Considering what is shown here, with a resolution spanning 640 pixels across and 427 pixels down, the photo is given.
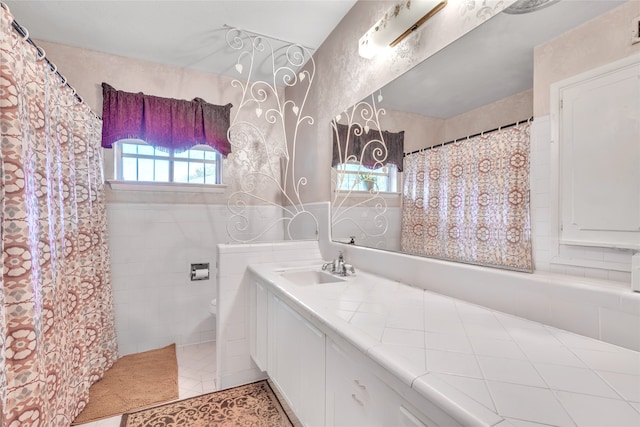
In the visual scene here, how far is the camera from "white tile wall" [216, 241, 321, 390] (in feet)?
6.27

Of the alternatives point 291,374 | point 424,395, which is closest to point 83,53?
point 291,374

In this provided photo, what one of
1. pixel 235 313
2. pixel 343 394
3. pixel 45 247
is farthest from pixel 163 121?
pixel 343 394

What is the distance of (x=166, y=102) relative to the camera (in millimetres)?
2619

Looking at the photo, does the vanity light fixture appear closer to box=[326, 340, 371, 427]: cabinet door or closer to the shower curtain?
box=[326, 340, 371, 427]: cabinet door

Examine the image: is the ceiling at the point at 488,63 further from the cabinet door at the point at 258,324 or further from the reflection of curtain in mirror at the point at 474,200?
the cabinet door at the point at 258,324

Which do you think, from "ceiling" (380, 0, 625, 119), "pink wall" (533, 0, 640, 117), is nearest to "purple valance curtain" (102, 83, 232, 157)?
"ceiling" (380, 0, 625, 119)

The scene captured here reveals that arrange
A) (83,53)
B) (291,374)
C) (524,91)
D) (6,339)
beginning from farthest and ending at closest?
(83,53)
(291,374)
(6,339)
(524,91)

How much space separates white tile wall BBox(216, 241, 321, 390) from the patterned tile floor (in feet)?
0.62

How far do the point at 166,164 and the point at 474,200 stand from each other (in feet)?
8.74

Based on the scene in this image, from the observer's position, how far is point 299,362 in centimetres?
122

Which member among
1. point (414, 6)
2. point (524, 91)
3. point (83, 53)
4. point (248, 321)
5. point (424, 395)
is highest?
point (83, 53)

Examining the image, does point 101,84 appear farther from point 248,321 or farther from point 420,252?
point 420,252

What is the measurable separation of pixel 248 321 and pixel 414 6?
2052 millimetres

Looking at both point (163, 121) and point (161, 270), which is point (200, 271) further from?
point (163, 121)
